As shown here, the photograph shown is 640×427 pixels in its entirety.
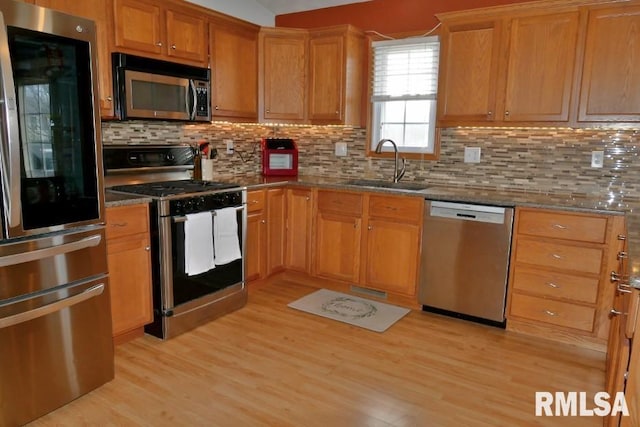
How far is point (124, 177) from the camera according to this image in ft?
10.4

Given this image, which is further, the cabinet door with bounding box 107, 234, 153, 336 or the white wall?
the white wall

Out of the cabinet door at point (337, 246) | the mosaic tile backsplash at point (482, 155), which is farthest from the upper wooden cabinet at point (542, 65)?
the cabinet door at point (337, 246)

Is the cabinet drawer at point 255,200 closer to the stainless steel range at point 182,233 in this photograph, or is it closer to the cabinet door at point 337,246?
the stainless steel range at point 182,233

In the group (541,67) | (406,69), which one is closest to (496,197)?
(541,67)

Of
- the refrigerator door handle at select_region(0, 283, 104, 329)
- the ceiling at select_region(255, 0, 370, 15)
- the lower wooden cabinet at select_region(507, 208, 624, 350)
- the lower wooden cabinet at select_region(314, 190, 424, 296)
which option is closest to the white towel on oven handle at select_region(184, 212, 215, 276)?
the refrigerator door handle at select_region(0, 283, 104, 329)

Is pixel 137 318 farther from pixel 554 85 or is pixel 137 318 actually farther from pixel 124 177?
pixel 554 85

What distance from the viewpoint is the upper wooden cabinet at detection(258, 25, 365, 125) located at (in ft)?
12.7

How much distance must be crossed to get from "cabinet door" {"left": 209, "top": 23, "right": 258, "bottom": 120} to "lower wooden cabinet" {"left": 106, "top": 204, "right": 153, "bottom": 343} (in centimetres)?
126

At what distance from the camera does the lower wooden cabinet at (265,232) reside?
3.62m

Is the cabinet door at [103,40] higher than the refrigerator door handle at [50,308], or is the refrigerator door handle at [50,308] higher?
the cabinet door at [103,40]

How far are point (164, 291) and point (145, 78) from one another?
1.40 meters

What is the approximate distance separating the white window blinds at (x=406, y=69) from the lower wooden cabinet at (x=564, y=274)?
1412mm

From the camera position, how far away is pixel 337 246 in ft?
12.4

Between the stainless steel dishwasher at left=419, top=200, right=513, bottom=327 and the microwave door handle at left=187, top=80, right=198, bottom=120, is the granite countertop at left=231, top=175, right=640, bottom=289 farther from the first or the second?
the microwave door handle at left=187, top=80, right=198, bottom=120
